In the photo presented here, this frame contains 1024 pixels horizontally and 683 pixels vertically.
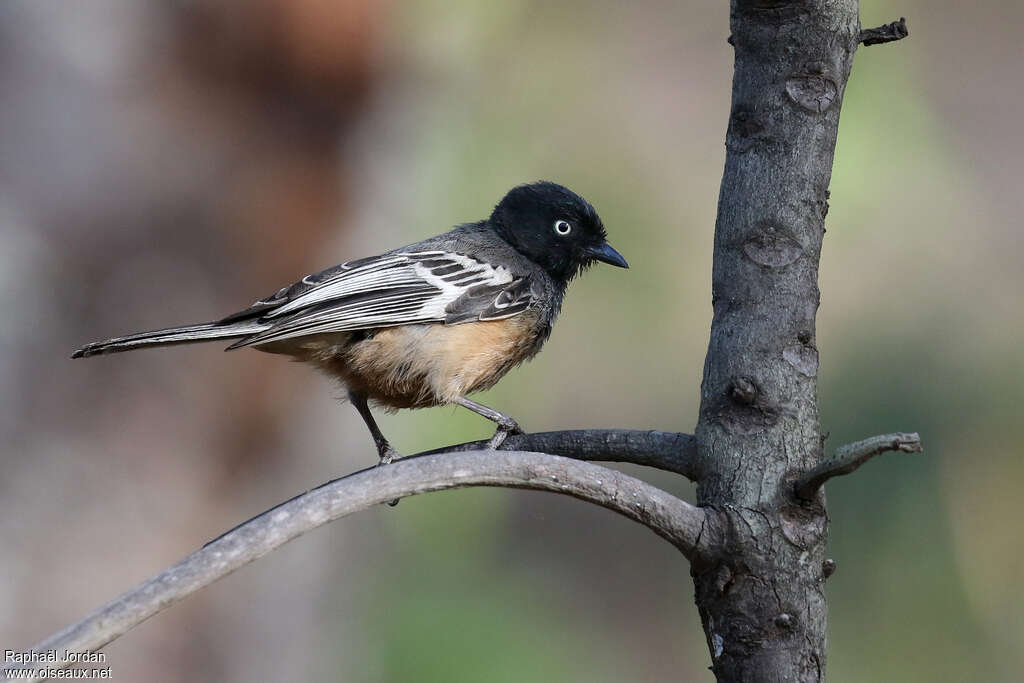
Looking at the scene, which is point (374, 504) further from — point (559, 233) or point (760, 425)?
point (559, 233)

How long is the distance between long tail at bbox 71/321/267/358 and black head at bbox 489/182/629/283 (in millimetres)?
1456

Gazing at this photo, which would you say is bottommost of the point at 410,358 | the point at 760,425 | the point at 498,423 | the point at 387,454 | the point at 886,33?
the point at 387,454

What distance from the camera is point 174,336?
10.8 ft

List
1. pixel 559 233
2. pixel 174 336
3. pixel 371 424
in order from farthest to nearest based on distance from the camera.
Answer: pixel 559 233 → pixel 371 424 → pixel 174 336

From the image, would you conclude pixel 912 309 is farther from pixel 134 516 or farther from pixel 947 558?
pixel 134 516

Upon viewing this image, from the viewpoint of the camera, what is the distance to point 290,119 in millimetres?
5594

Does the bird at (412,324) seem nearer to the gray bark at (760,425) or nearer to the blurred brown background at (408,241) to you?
the blurred brown background at (408,241)

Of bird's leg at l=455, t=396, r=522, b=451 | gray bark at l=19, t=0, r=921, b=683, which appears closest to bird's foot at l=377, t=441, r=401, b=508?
bird's leg at l=455, t=396, r=522, b=451

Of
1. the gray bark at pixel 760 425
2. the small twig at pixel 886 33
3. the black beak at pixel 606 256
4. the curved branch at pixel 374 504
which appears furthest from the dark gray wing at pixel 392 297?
the small twig at pixel 886 33

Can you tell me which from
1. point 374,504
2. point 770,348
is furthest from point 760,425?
point 374,504

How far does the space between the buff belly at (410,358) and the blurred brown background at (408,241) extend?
0.96 ft

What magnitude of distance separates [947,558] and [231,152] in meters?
4.22

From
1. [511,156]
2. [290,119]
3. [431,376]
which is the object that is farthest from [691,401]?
[431,376]

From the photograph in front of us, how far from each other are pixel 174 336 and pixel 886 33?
2.27 meters
